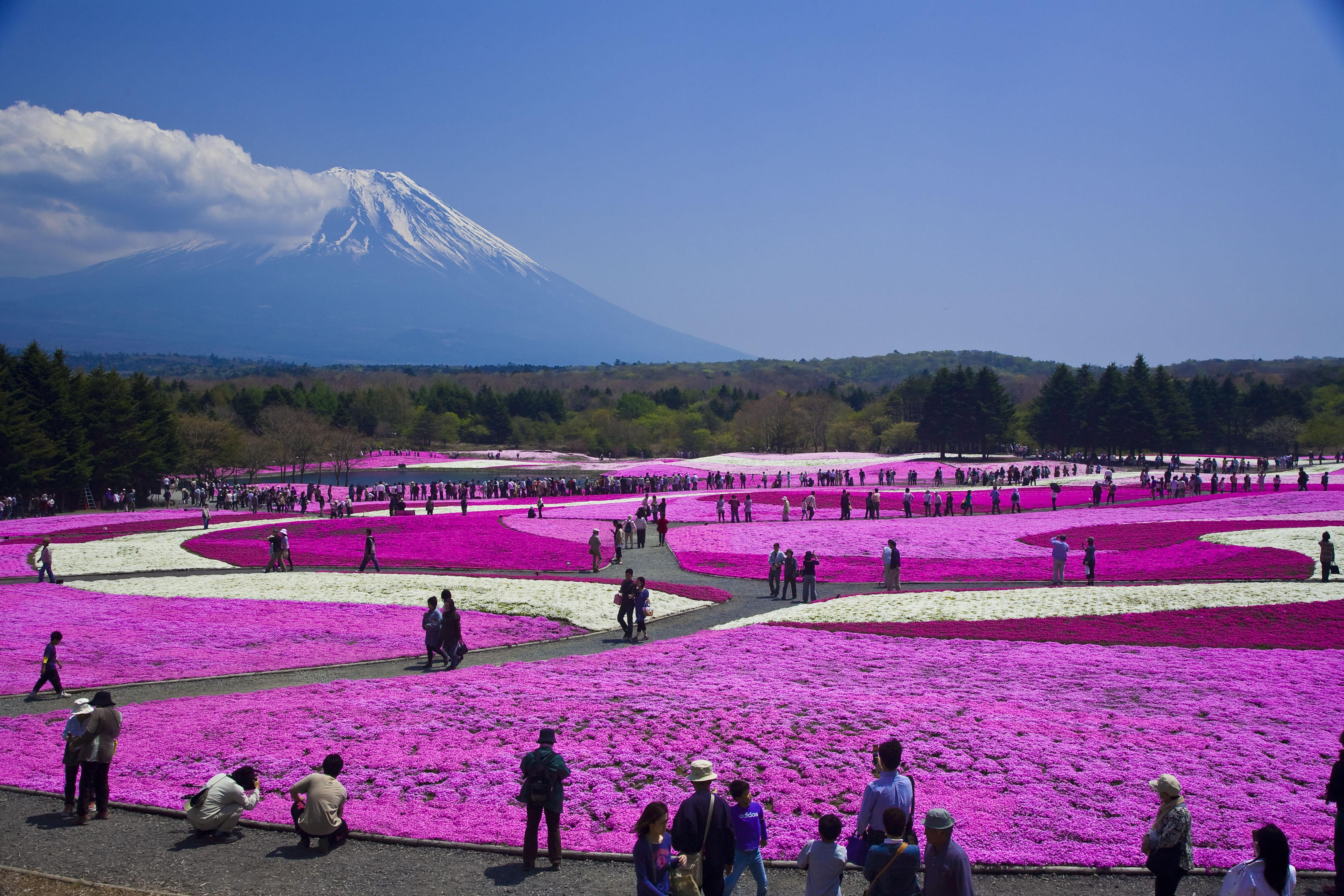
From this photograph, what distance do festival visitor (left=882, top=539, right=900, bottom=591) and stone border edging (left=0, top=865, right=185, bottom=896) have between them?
25.5 metres

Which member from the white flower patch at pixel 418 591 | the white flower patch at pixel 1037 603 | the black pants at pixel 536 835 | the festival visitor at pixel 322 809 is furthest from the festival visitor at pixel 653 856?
the white flower patch at pixel 418 591

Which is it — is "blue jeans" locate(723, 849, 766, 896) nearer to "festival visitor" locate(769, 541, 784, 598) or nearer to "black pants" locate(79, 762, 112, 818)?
"black pants" locate(79, 762, 112, 818)

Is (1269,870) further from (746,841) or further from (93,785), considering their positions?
(93,785)

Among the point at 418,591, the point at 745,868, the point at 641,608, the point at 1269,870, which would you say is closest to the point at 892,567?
the point at 641,608

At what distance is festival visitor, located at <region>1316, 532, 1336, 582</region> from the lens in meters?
30.5

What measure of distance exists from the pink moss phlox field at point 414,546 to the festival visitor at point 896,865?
30.2 m

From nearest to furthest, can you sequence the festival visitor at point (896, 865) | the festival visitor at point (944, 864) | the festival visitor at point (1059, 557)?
the festival visitor at point (944, 864) → the festival visitor at point (896, 865) → the festival visitor at point (1059, 557)

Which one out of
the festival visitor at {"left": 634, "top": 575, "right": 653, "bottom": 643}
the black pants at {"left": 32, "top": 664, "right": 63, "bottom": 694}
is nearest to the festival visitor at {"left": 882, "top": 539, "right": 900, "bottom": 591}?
the festival visitor at {"left": 634, "top": 575, "right": 653, "bottom": 643}

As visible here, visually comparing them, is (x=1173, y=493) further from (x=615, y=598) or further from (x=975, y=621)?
(x=615, y=598)

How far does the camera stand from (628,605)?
1008 inches

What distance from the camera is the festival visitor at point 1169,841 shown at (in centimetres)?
921

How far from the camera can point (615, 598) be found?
85.7 feet

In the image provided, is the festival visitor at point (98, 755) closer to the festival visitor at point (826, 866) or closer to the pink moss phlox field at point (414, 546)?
the festival visitor at point (826, 866)

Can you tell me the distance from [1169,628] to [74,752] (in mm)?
25493
